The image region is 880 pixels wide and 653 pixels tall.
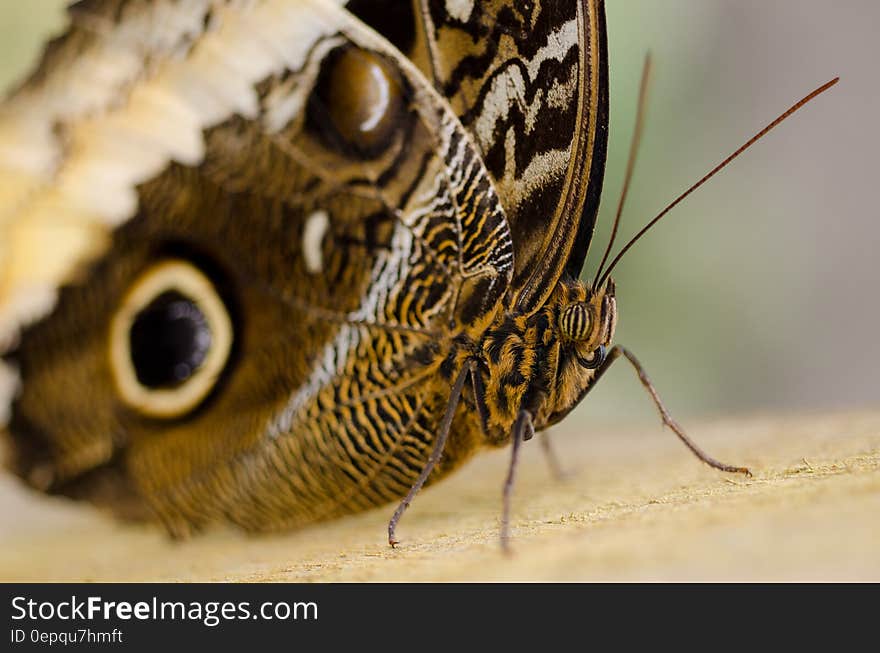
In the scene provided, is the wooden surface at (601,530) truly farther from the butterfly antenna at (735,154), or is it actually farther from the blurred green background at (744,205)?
the blurred green background at (744,205)

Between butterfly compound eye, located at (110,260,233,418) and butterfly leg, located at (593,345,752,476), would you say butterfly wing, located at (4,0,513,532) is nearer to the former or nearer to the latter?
butterfly compound eye, located at (110,260,233,418)

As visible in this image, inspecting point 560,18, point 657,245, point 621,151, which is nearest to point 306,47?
point 560,18

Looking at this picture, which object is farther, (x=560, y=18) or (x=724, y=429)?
(x=724, y=429)

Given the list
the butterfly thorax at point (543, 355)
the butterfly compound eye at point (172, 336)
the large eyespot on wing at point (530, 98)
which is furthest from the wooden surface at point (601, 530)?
the large eyespot on wing at point (530, 98)

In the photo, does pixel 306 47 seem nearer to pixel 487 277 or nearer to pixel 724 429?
pixel 487 277

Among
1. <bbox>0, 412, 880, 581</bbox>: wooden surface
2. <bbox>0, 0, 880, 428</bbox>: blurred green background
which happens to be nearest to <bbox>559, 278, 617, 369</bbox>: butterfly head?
<bbox>0, 412, 880, 581</bbox>: wooden surface

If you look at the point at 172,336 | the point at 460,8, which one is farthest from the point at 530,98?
the point at 172,336
